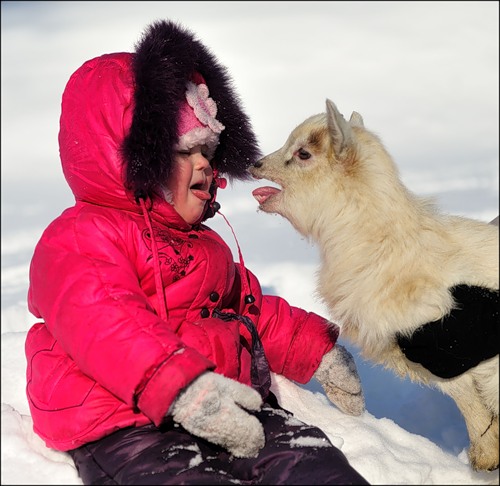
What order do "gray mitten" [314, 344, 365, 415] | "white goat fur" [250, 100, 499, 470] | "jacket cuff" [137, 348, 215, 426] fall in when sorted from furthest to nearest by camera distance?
1. "gray mitten" [314, 344, 365, 415]
2. "white goat fur" [250, 100, 499, 470]
3. "jacket cuff" [137, 348, 215, 426]

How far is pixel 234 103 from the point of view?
3100mm

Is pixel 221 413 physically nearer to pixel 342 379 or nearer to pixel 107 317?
pixel 107 317

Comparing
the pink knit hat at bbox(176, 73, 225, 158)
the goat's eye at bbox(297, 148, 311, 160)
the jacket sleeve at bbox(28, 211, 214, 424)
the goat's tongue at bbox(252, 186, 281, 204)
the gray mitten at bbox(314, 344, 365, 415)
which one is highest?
the pink knit hat at bbox(176, 73, 225, 158)

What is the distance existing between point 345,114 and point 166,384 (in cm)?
581

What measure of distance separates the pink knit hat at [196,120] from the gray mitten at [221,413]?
94 cm

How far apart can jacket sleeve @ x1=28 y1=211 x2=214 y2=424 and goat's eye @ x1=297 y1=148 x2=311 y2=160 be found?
0.75 meters

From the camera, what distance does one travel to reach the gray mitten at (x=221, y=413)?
2203 mm

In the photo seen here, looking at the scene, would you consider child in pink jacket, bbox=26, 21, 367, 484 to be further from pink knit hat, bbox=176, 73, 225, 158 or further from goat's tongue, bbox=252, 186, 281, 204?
goat's tongue, bbox=252, 186, 281, 204

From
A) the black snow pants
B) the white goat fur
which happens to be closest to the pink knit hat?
the white goat fur

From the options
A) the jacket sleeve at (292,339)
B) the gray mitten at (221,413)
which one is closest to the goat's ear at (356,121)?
the jacket sleeve at (292,339)

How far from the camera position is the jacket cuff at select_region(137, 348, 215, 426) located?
85.9 inches

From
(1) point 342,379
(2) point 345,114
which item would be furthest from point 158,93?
(2) point 345,114

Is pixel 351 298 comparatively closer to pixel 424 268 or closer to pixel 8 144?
pixel 424 268

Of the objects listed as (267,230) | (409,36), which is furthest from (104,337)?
(409,36)
